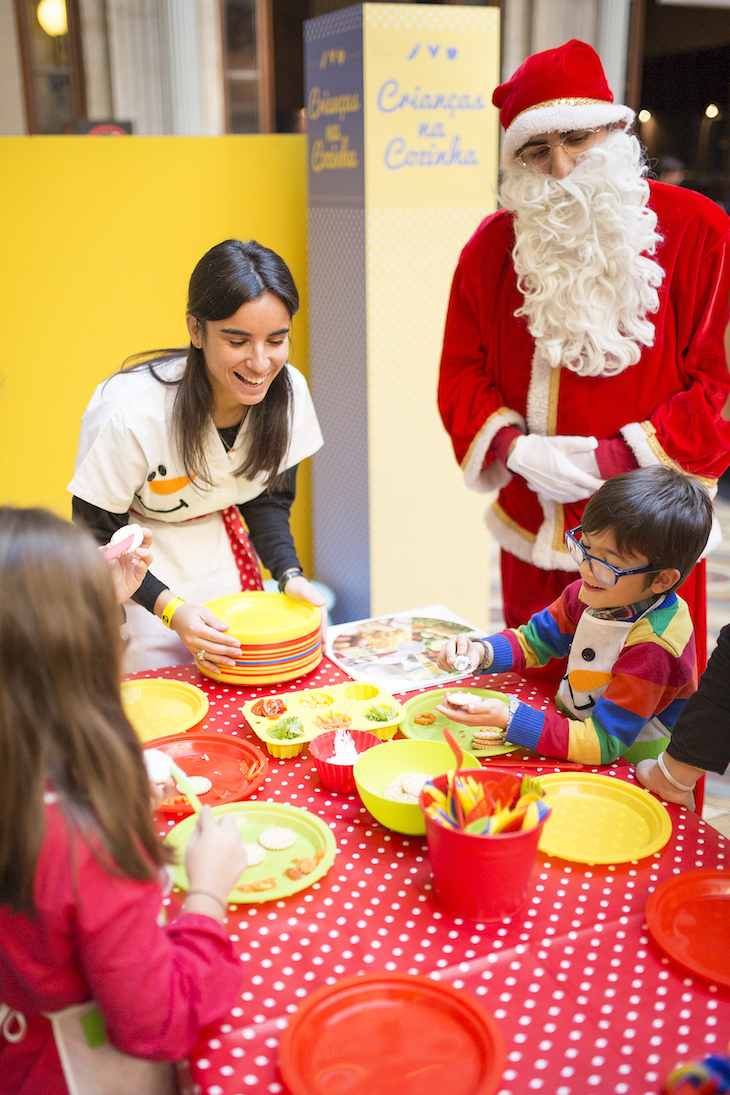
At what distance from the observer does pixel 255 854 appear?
4.20 ft

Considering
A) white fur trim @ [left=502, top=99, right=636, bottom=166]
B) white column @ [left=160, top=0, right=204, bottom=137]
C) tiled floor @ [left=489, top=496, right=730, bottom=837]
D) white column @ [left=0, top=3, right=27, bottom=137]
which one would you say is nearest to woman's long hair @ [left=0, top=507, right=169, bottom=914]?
white fur trim @ [left=502, top=99, right=636, bottom=166]

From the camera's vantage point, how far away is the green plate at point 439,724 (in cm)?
155

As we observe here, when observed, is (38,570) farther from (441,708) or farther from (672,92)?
(672,92)

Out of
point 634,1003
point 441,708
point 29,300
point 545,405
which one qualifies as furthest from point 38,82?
point 634,1003

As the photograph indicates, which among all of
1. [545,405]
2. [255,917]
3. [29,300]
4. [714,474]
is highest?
[29,300]

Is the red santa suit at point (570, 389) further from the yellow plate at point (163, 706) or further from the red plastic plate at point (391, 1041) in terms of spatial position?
the red plastic plate at point (391, 1041)

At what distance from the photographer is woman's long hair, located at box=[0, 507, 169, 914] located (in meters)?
0.92

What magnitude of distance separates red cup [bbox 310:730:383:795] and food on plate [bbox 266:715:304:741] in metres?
0.06

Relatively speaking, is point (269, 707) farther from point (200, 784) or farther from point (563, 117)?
point (563, 117)

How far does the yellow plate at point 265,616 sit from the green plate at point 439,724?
0.27m

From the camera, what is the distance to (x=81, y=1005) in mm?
997

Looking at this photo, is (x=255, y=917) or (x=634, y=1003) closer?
(x=634, y=1003)

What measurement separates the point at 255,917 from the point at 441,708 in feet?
1.62

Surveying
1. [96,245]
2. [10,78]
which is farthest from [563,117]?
[10,78]
